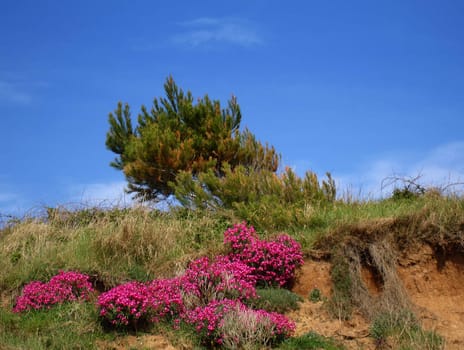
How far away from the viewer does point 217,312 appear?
26.9ft

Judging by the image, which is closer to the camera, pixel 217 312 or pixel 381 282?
pixel 217 312

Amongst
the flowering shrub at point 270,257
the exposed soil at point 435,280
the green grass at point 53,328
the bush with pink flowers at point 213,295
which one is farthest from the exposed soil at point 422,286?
the green grass at point 53,328

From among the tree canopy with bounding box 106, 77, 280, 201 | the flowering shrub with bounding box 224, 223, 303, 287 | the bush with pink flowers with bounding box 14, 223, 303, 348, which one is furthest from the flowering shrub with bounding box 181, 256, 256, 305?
the tree canopy with bounding box 106, 77, 280, 201

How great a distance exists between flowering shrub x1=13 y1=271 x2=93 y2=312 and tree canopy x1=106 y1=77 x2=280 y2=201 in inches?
381

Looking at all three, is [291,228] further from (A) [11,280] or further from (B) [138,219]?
(A) [11,280]

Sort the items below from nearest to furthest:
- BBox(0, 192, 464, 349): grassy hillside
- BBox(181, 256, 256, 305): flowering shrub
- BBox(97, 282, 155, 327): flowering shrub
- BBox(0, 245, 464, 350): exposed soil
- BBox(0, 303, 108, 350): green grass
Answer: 1. BBox(0, 303, 108, 350): green grass
2. BBox(97, 282, 155, 327): flowering shrub
3. BBox(0, 192, 464, 349): grassy hillside
4. BBox(0, 245, 464, 350): exposed soil
5. BBox(181, 256, 256, 305): flowering shrub

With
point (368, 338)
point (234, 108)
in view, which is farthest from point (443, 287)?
point (234, 108)

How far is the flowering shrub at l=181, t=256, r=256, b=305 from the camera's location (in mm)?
9109

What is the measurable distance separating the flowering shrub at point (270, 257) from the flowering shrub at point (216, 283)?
0.62 metres

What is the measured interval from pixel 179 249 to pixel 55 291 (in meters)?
2.82

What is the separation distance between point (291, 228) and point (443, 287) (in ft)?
10.4

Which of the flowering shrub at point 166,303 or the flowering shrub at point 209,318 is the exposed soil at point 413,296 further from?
the flowering shrub at point 209,318

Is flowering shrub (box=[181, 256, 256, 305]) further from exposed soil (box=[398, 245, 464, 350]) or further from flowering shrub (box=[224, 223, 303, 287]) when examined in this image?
exposed soil (box=[398, 245, 464, 350])

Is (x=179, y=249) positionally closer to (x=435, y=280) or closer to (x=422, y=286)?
(x=422, y=286)
